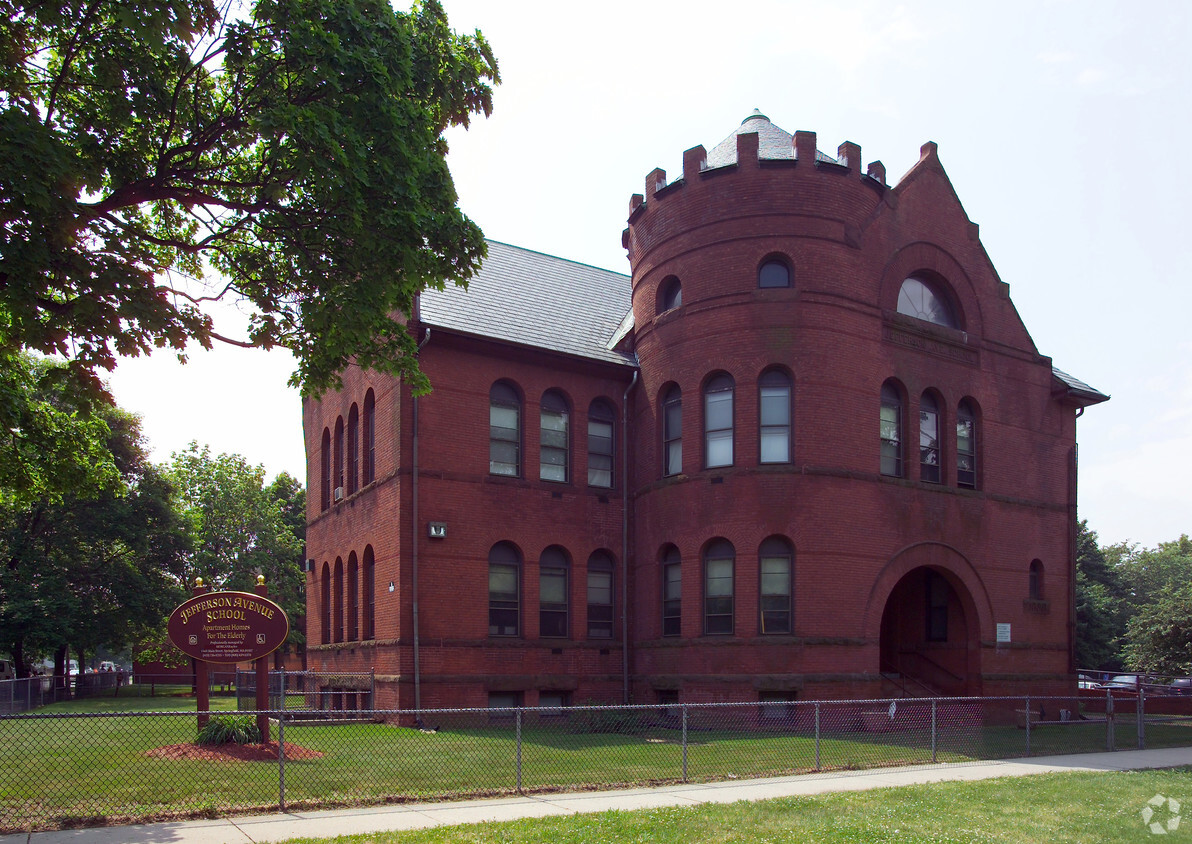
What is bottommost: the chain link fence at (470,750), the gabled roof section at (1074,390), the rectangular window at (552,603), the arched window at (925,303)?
the chain link fence at (470,750)

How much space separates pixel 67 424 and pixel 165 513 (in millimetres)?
28060

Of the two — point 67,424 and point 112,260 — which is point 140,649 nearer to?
point 67,424

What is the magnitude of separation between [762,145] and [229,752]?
17630mm

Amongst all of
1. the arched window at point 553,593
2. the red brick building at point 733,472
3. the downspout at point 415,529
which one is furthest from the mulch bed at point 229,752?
the arched window at point 553,593

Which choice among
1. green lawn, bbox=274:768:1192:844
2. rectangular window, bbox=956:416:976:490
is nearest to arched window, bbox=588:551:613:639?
rectangular window, bbox=956:416:976:490

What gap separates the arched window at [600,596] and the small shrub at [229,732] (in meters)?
10.3

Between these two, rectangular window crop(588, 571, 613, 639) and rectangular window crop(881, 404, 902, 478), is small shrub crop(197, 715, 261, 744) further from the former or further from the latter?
rectangular window crop(881, 404, 902, 478)

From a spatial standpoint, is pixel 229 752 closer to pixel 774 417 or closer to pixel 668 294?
pixel 774 417

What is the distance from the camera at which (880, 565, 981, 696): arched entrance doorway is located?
23.7 metres

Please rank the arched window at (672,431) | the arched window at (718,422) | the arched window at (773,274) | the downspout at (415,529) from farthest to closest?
1. the arched window at (672,431)
2. the arched window at (773,274)
3. the arched window at (718,422)
4. the downspout at (415,529)

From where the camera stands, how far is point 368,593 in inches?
964

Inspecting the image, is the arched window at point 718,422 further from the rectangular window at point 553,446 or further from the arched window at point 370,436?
the arched window at point 370,436

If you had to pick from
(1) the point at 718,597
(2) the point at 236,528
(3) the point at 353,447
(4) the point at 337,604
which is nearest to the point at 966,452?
(1) the point at 718,597

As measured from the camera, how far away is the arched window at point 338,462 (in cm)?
2723
